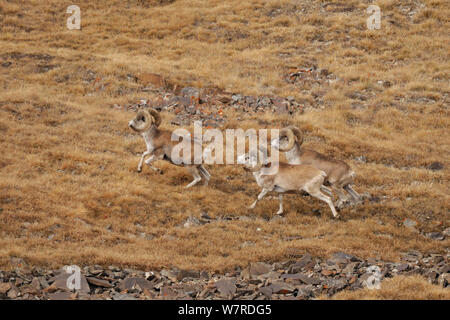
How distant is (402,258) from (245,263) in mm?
3652

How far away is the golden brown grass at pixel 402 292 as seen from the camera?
9.38 meters

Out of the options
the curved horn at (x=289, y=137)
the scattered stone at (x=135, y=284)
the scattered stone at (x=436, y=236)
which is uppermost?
the curved horn at (x=289, y=137)

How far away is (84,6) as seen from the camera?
38.2 metres

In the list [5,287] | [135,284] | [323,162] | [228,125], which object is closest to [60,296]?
[5,287]

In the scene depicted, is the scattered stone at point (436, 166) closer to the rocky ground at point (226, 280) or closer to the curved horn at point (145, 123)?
the rocky ground at point (226, 280)

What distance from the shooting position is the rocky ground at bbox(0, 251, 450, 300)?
9805 mm

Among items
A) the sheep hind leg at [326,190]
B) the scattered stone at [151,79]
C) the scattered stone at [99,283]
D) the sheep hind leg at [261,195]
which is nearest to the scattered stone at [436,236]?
the sheep hind leg at [326,190]

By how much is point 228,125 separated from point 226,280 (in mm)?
11665

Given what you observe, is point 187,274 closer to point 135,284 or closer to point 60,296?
point 135,284

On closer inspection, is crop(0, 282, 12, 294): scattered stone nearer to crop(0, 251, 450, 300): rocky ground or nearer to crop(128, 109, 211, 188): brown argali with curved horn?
crop(0, 251, 450, 300): rocky ground

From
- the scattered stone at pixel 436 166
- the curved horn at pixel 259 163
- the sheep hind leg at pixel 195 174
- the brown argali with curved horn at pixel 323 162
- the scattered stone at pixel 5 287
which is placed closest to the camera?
the scattered stone at pixel 5 287

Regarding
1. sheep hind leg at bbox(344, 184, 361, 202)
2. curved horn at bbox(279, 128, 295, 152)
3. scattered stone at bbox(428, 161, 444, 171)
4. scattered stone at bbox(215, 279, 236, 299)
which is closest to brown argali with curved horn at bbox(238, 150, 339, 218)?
curved horn at bbox(279, 128, 295, 152)

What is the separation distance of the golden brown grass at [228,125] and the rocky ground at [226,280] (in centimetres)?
44

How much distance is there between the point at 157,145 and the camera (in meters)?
16.6
